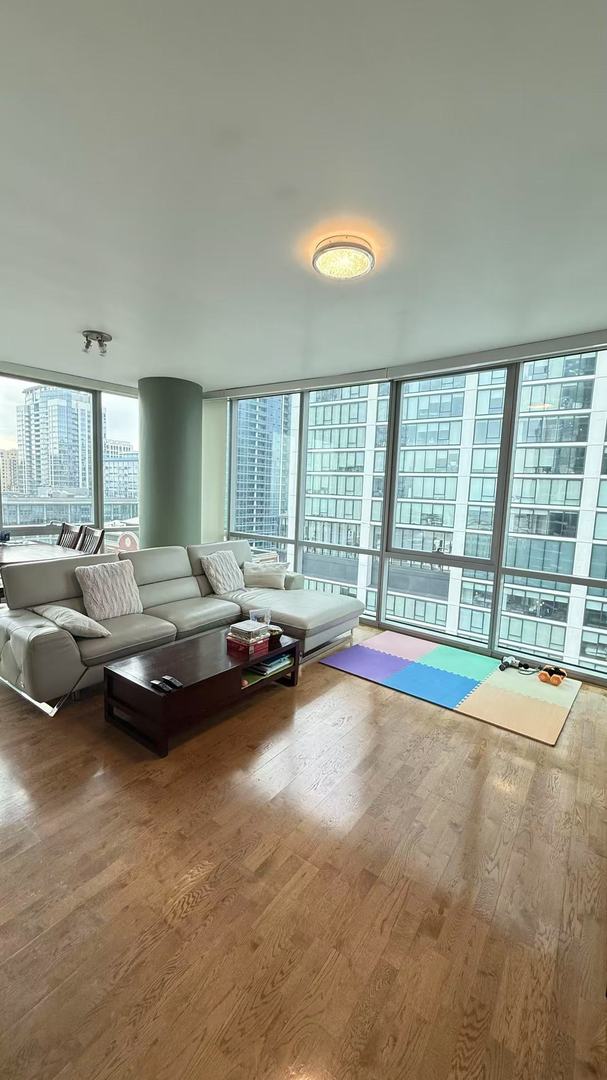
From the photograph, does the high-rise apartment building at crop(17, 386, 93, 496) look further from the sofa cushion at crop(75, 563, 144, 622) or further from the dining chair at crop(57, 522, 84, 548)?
the sofa cushion at crop(75, 563, 144, 622)

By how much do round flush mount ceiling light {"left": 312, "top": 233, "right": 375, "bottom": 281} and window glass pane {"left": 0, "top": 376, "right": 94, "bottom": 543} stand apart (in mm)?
4236

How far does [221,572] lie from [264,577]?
1.55 feet

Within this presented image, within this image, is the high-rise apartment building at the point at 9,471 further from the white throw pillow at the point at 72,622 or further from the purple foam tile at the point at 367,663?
the purple foam tile at the point at 367,663

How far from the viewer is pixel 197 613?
3623mm

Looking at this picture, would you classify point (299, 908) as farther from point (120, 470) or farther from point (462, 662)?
point (120, 470)

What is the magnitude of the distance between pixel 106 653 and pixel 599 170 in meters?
3.46

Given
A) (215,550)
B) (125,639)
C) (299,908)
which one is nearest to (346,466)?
(215,550)

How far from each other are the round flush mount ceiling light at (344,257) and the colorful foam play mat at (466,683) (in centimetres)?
278

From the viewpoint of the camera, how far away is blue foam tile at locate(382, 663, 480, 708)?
318 centimetres

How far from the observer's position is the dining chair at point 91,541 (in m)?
4.40

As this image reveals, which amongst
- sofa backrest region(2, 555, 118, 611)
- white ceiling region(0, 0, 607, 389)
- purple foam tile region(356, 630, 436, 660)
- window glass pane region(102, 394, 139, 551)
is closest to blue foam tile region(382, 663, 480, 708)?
purple foam tile region(356, 630, 436, 660)

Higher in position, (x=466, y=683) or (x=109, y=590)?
(x=109, y=590)

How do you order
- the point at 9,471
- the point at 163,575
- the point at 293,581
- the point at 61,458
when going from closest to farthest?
the point at 163,575, the point at 293,581, the point at 9,471, the point at 61,458

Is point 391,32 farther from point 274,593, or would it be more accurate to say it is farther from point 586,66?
point 274,593
